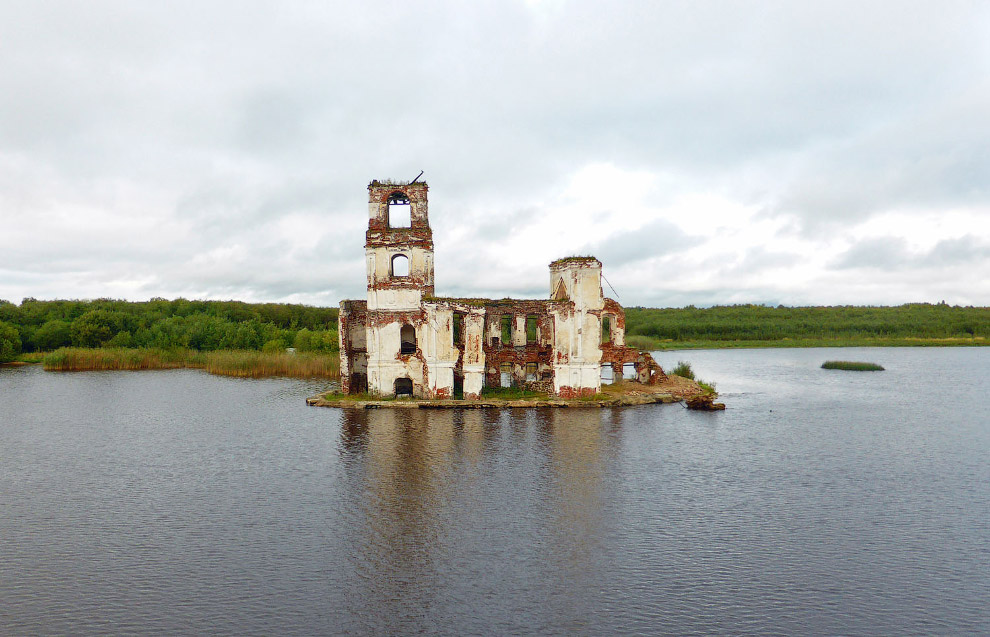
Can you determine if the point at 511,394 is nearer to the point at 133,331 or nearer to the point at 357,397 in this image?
the point at 357,397

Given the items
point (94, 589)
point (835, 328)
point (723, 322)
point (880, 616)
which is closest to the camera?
point (880, 616)

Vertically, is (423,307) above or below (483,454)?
above

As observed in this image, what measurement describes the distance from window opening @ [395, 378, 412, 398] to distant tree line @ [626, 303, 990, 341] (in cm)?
6925

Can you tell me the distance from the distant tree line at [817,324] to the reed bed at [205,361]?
62.6 m

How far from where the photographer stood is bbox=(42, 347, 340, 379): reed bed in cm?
5300

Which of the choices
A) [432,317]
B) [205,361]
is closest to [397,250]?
[432,317]

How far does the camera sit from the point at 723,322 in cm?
10431

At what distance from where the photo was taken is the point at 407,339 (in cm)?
3544

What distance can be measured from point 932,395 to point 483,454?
112 feet

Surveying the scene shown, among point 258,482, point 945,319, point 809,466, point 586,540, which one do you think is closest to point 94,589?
point 258,482

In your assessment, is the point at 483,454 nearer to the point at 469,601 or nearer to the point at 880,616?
the point at 469,601

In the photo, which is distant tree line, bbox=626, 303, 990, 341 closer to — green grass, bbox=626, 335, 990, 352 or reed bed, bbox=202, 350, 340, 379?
green grass, bbox=626, 335, 990, 352

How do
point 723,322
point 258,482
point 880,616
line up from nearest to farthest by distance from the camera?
point 880,616 < point 258,482 < point 723,322

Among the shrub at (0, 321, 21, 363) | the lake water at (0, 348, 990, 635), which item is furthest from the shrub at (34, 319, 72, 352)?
the lake water at (0, 348, 990, 635)
